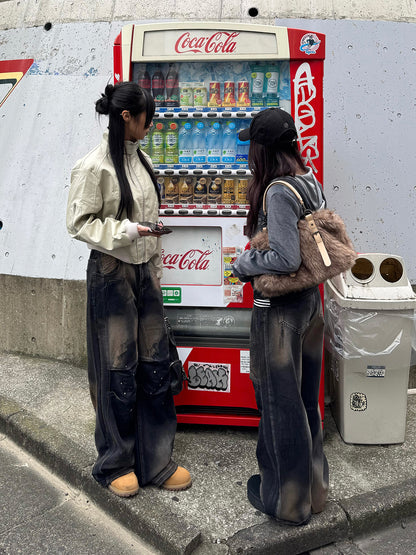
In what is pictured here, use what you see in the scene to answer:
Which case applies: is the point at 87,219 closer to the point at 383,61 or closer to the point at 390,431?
the point at 390,431

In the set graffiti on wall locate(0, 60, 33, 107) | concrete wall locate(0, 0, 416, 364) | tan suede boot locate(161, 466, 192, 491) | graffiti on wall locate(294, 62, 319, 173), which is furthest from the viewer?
graffiti on wall locate(0, 60, 33, 107)

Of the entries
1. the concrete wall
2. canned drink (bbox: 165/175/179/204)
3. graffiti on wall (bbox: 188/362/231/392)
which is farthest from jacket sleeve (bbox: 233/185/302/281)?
the concrete wall

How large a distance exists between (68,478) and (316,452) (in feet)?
4.76

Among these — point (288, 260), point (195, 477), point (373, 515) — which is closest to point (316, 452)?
point (373, 515)

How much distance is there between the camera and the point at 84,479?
3.03 meters

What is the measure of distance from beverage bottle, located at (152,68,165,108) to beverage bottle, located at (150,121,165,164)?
5.0 inches

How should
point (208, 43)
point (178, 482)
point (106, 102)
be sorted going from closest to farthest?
point (106, 102), point (178, 482), point (208, 43)

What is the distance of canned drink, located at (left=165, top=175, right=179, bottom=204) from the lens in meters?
3.40

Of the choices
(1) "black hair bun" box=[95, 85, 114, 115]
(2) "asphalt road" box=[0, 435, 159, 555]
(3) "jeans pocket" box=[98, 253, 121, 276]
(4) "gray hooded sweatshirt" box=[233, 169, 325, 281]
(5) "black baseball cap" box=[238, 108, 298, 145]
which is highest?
(1) "black hair bun" box=[95, 85, 114, 115]

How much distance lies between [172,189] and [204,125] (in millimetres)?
465

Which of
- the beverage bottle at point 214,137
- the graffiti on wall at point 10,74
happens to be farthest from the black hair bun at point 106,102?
the graffiti on wall at point 10,74

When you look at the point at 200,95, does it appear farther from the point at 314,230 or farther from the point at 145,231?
the point at 314,230

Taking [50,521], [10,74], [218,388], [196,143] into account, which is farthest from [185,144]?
[50,521]

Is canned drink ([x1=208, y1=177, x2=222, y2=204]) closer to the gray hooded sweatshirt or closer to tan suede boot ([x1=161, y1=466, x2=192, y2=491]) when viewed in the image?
the gray hooded sweatshirt
